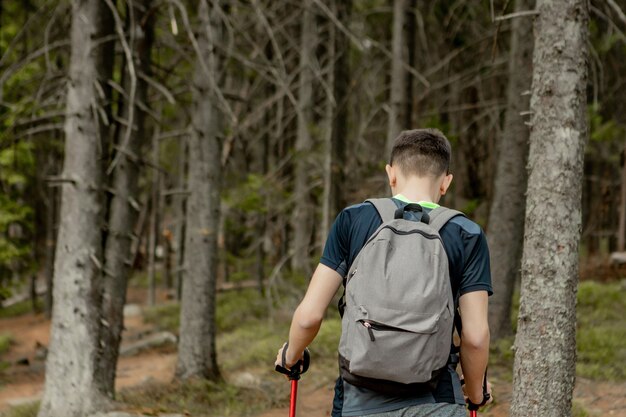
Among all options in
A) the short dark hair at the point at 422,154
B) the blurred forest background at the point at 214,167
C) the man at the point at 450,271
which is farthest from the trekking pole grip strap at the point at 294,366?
the blurred forest background at the point at 214,167

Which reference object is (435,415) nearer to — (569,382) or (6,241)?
(569,382)

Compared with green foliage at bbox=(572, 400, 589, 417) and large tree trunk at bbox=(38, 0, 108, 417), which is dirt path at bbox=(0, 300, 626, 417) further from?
large tree trunk at bbox=(38, 0, 108, 417)

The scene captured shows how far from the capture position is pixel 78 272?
6926mm

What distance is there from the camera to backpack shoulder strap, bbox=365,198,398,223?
8.49ft

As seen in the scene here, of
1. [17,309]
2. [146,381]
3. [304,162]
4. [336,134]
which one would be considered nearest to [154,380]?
[146,381]

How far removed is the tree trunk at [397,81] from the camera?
1061cm

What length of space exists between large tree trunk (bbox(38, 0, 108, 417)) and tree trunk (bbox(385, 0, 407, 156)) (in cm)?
498

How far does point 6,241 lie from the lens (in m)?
15.5

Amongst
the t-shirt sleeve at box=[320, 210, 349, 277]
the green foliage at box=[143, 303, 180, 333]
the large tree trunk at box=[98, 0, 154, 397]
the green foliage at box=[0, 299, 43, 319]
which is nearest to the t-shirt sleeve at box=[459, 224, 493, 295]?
the t-shirt sleeve at box=[320, 210, 349, 277]

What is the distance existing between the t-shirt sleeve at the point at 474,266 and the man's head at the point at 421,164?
10.5 inches

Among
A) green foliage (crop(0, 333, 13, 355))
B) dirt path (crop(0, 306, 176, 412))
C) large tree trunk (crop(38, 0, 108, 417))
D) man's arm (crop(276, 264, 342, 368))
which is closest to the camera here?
man's arm (crop(276, 264, 342, 368))

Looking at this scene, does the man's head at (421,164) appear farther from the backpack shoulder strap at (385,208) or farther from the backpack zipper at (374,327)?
the backpack zipper at (374,327)

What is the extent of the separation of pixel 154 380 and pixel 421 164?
933 centimetres

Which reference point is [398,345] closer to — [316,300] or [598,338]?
[316,300]
